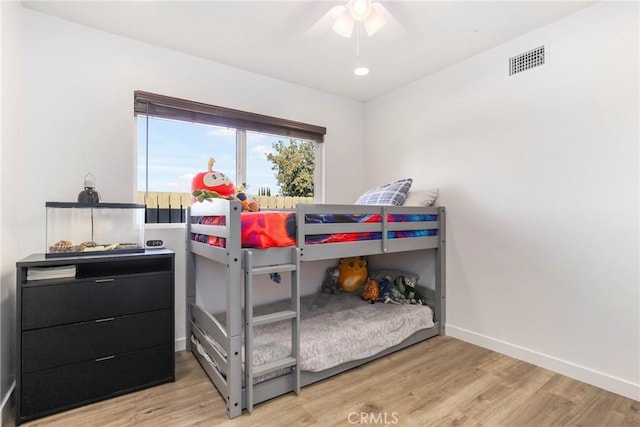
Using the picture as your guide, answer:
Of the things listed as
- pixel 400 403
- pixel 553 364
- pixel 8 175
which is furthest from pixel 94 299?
pixel 553 364

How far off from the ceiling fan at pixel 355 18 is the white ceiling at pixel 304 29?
36 mm

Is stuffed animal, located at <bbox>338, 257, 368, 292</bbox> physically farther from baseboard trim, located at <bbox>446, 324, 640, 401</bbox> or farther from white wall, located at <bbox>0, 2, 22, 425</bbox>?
white wall, located at <bbox>0, 2, 22, 425</bbox>

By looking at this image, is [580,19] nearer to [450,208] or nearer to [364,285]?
[450,208]

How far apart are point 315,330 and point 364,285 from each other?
1031mm

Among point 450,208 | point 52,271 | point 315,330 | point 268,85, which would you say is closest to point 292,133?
point 268,85

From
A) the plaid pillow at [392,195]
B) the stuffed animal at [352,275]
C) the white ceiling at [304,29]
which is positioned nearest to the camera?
the white ceiling at [304,29]

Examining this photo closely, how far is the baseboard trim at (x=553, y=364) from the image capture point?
72.1 inches

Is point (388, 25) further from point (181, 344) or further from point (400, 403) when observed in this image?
point (181, 344)

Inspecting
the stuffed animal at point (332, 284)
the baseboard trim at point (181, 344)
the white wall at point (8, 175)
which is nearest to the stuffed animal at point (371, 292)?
the stuffed animal at point (332, 284)

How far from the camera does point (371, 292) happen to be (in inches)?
113

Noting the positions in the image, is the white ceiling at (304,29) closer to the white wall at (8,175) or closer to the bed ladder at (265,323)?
the white wall at (8,175)

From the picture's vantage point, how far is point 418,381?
6.49 feet

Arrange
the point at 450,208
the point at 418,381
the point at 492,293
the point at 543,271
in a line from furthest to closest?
the point at 450,208 → the point at 492,293 → the point at 543,271 → the point at 418,381

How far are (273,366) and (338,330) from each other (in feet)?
1.94
